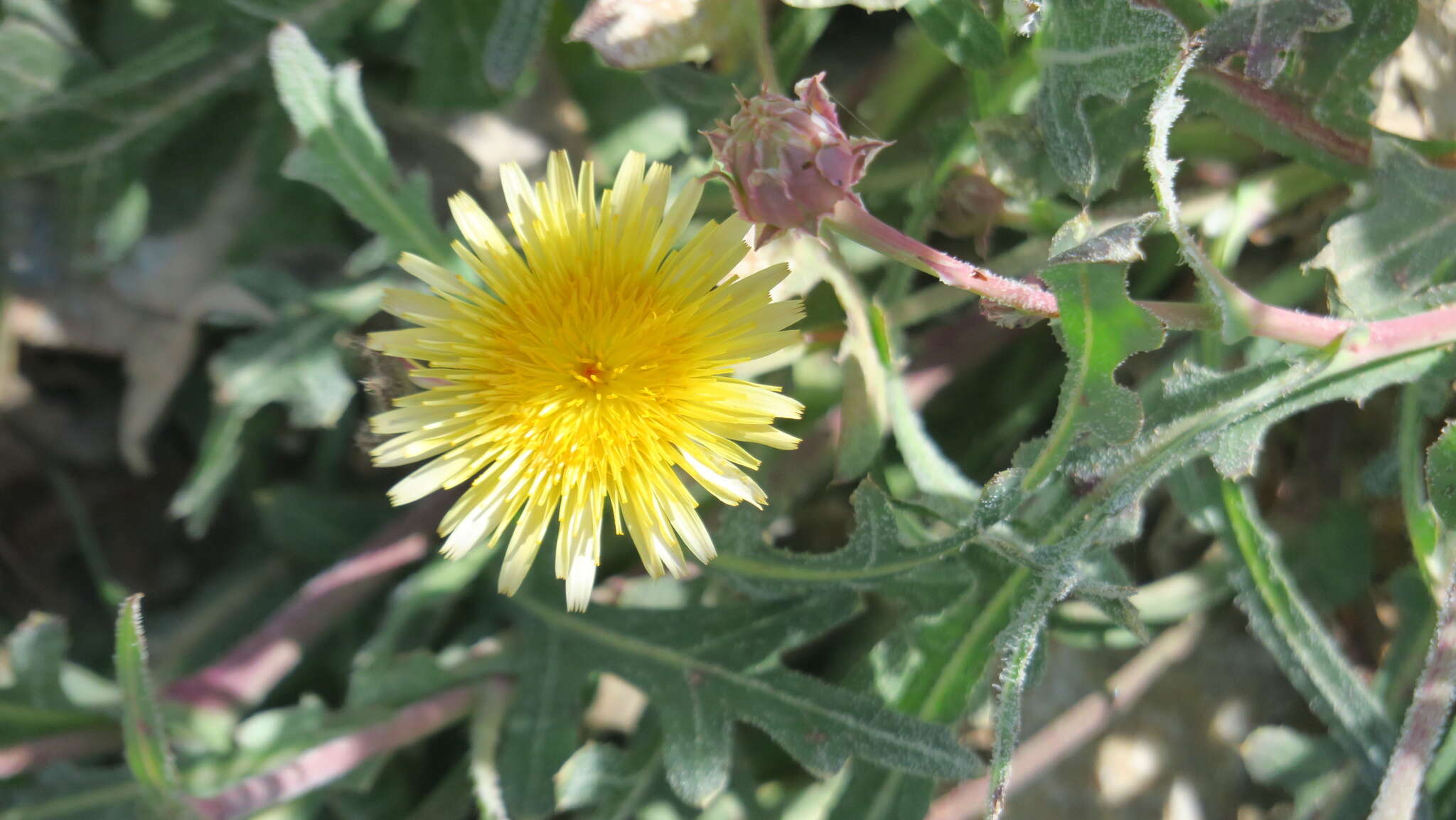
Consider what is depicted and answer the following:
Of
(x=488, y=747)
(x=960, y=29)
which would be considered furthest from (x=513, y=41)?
(x=488, y=747)

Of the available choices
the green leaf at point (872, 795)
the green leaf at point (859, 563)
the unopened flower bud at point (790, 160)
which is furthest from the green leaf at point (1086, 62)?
the green leaf at point (872, 795)

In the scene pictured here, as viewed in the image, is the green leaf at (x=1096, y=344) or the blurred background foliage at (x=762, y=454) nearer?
the green leaf at (x=1096, y=344)

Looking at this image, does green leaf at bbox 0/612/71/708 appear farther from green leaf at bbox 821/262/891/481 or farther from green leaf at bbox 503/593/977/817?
green leaf at bbox 821/262/891/481

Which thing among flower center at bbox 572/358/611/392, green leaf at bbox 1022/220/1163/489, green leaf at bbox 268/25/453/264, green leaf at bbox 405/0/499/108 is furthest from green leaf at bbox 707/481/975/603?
green leaf at bbox 405/0/499/108

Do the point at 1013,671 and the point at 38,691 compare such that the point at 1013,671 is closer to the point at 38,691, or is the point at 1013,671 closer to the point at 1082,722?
the point at 1082,722

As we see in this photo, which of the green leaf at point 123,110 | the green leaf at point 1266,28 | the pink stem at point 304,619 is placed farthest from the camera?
the green leaf at point 123,110

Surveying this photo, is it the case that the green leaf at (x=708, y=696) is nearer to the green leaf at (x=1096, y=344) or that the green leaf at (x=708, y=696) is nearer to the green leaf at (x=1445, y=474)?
the green leaf at (x=1096, y=344)

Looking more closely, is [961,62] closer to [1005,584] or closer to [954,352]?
[954,352]
